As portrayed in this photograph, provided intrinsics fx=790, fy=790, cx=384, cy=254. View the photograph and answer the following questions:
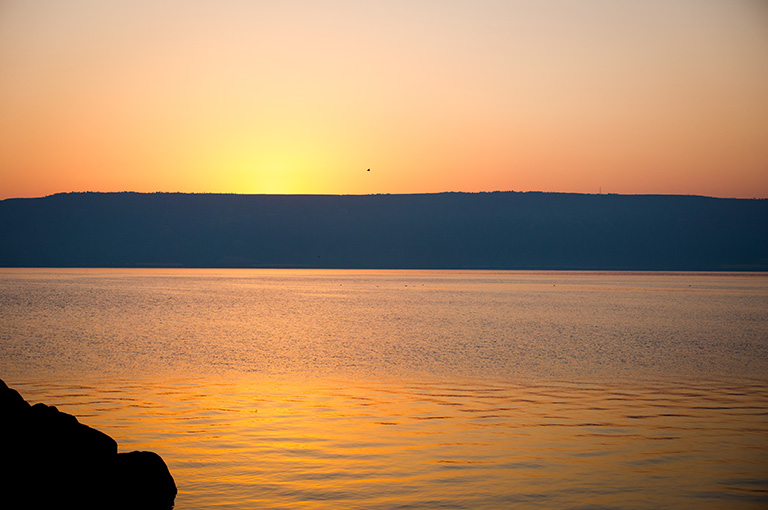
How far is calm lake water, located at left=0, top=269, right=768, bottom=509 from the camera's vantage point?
386 inches

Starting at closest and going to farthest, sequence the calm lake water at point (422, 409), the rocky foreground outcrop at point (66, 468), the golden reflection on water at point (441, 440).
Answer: the rocky foreground outcrop at point (66, 468) → the golden reflection on water at point (441, 440) → the calm lake water at point (422, 409)

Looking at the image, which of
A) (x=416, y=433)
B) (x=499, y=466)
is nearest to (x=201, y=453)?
(x=416, y=433)

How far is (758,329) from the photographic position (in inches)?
1335

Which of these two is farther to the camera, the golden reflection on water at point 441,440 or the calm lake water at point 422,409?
the calm lake water at point 422,409

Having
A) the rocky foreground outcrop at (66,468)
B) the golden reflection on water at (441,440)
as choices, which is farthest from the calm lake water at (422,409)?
the rocky foreground outcrop at (66,468)

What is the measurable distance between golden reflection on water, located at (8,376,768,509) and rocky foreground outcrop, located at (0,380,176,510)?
56 centimetres

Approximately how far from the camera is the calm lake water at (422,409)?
980cm

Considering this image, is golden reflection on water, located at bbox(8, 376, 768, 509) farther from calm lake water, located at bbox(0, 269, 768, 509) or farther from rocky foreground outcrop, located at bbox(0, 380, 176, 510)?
rocky foreground outcrop, located at bbox(0, 380, 176, 510)

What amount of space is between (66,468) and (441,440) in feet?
18.2

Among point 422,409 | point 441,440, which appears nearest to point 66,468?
point 441,440

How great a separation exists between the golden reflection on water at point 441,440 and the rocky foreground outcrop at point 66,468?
0.56 metres

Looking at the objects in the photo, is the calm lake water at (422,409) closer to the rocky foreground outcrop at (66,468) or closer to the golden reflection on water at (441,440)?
the golden reflection on water at (441,440)

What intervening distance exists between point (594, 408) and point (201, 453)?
758 centimetres

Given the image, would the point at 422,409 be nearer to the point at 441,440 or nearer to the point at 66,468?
the point at 441,440
